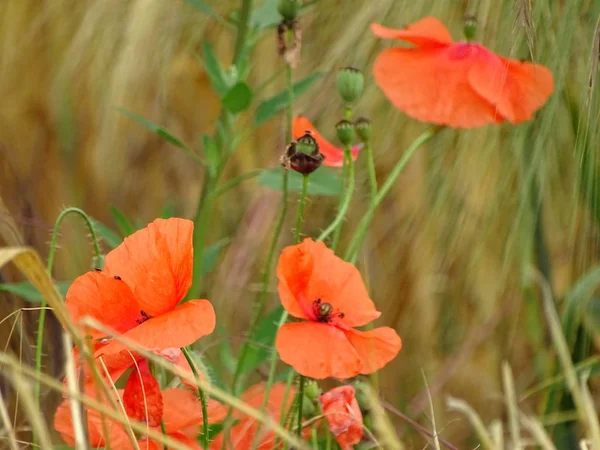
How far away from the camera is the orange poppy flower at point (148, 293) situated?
44 centimetres

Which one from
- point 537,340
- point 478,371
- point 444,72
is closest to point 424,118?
point 444,72

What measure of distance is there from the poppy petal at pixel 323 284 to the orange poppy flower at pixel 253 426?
73mm

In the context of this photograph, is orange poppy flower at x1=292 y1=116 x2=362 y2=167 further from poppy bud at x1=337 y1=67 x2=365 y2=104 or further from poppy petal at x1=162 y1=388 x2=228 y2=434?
poppy petal at x1=162 y1=388 x2=228 y2=434

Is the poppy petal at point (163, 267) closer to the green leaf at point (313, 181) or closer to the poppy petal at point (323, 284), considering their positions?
the poppy petal at point (323, 284)

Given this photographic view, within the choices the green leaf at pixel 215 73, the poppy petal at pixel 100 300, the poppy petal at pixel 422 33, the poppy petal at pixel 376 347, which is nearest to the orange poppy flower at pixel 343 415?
the poppy petal at pixel 376 347

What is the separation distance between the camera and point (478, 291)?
0.87m

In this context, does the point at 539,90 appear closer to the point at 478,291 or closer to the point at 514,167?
the point at 514,167

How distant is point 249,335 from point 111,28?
343 mm

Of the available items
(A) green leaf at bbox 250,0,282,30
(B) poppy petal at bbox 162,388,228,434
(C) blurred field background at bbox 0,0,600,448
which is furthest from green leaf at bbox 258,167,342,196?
(B) poppy petal at bbox 162,388,228,434

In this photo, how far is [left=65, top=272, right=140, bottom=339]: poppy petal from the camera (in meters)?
0.48

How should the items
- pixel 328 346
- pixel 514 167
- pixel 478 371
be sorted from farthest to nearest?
1. pixel 478 371
2. pixel 514 167
3. pixel 328 346

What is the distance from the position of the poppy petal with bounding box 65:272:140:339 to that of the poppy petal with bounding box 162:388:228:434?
0.25 feet

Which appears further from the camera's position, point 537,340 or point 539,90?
point 537,340

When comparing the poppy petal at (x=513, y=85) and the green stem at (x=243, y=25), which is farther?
the green stem at (x=243, y=25)
